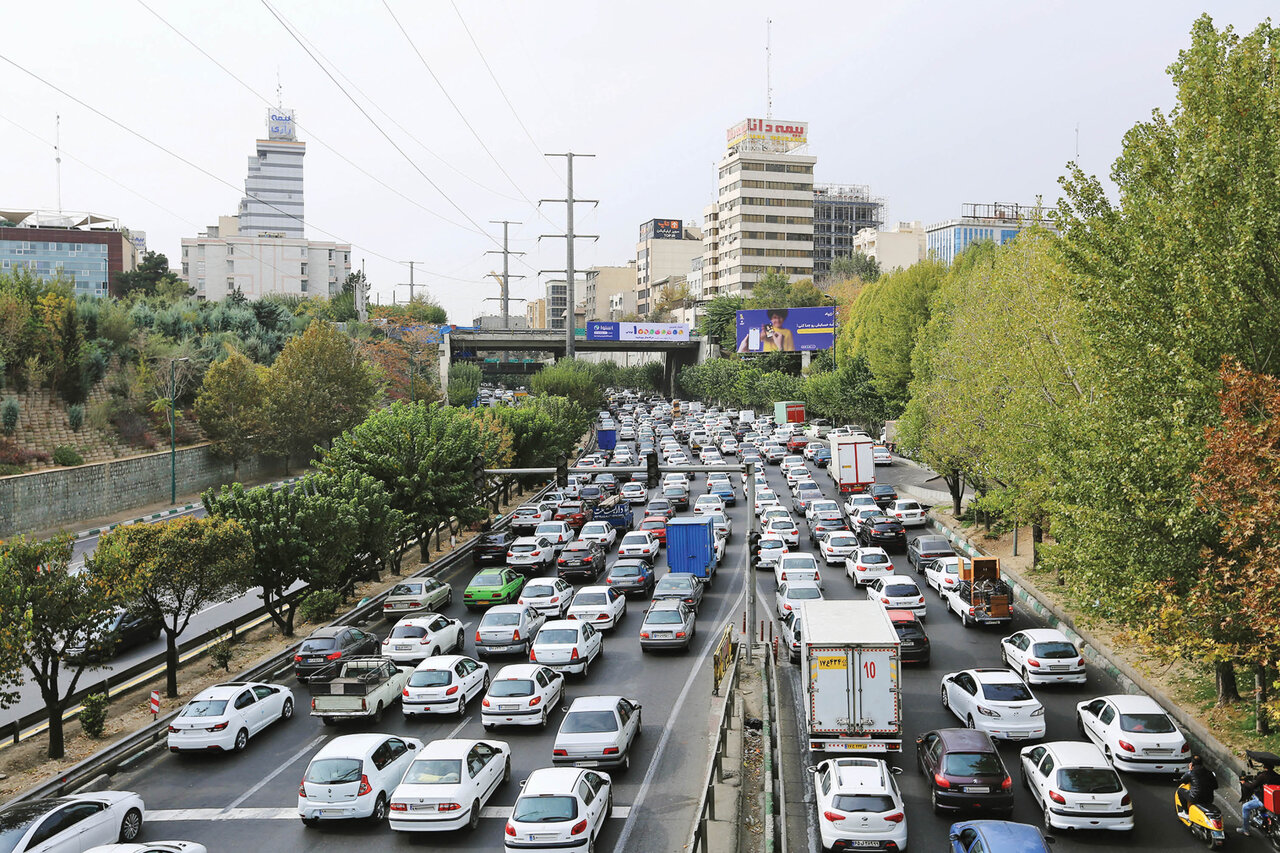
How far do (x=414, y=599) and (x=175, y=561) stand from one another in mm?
9040

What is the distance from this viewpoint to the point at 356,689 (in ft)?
68.9

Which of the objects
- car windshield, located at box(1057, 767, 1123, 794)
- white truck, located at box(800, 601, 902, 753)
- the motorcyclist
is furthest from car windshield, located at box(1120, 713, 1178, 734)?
white truck, located at box(800, 601, 902, 753)

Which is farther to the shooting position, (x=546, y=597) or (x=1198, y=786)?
(x=546, y=597)

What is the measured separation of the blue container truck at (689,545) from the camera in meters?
33.3

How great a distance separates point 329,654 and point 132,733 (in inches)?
193

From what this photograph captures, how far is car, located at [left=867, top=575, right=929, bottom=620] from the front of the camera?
2716cm

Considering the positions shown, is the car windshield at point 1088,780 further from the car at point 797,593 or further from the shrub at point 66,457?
the shrub at point 66,457

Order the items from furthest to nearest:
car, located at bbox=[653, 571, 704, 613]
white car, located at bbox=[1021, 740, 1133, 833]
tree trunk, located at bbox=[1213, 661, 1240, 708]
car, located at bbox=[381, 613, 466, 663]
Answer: car, located at bbox=[653, 571, 704, 613], car, located at bbox=[381, 613, 466, 663], tree trunk, located at bbox=[1213, 661, 1240, 708], white car, located at bbox=[1021, 740, 1133, 833]

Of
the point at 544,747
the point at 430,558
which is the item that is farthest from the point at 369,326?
the point at 544,747

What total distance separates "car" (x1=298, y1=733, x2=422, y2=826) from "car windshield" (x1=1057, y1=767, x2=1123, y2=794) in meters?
10.7

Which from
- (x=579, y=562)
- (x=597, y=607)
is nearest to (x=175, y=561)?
(x=597, y=607)

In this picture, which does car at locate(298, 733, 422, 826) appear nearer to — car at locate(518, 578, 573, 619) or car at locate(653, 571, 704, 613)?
car at locate(518, 578, 573, 619)

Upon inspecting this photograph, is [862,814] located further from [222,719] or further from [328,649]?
[328,649]

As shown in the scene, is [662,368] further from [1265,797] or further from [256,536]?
[1265,797]
